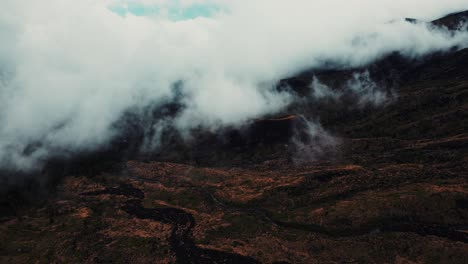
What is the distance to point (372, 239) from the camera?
163 m

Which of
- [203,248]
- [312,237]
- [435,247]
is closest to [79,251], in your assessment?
[203,248]

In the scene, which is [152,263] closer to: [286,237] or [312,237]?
[286,237]

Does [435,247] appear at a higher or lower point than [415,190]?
lower

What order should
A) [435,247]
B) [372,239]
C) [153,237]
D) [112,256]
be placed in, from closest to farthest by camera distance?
1. [435,247]
2. [372,239]
3. [112,256]
4. [153,237]

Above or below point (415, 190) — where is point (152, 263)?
below

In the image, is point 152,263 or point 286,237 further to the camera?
point 286,237

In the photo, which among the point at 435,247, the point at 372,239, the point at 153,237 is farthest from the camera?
the point at 153,237

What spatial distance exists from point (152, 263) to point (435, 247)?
139992mm

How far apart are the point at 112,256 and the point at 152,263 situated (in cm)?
2682

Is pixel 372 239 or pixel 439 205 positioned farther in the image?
pixel 439 205

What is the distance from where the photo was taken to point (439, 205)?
181 m

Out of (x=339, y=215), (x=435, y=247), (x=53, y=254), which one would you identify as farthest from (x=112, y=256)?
(x=435, y=247)

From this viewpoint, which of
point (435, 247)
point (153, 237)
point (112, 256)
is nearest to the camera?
point (435, 247)

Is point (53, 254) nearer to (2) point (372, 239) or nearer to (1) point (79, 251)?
(1) point (79, 251)
